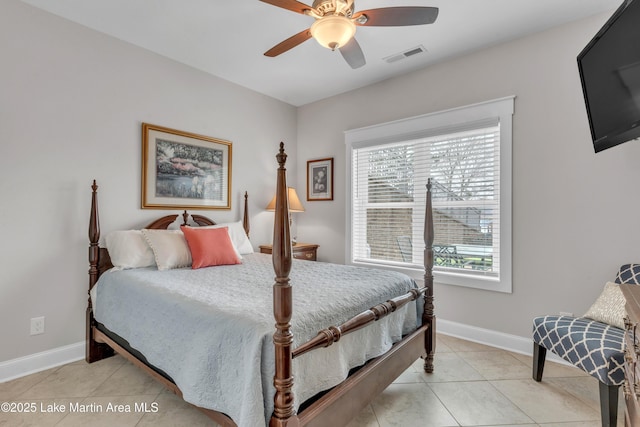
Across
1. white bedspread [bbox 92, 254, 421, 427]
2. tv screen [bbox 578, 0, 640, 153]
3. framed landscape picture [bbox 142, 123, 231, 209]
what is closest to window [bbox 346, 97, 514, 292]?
tv screen [bbox 578, 0, 640, 153]

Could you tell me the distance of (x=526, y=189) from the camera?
2.64 metres

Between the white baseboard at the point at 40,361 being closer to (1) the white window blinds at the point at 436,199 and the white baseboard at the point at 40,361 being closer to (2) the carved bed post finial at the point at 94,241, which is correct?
(2) the carved bed post finial at the point at 94,241

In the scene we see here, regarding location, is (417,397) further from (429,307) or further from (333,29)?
(333,29)

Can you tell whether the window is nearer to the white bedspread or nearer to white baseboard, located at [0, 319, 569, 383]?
white baseboard, located at [0, 319, 569, 383]

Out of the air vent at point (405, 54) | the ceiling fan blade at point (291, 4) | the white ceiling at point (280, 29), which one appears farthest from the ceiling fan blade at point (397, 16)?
the air vent at point (405, 54)

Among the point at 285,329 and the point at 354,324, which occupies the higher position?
the point at 285,329

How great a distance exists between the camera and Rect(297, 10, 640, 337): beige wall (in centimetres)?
229

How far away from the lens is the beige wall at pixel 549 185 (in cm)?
229

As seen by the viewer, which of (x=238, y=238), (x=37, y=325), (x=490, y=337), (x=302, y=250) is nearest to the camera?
(x=37, y=325)

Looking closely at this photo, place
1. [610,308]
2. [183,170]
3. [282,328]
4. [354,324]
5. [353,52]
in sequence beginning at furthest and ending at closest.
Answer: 1. [183,170]
2. [353,52]
3. [610,308]
4. [354,324]
5. [282,328]

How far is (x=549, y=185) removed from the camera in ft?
8.30

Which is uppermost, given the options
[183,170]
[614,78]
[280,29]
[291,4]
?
[280,29]

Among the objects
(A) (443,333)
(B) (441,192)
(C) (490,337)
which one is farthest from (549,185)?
(A) (443,333)

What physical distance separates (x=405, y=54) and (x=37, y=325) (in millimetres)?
3902
